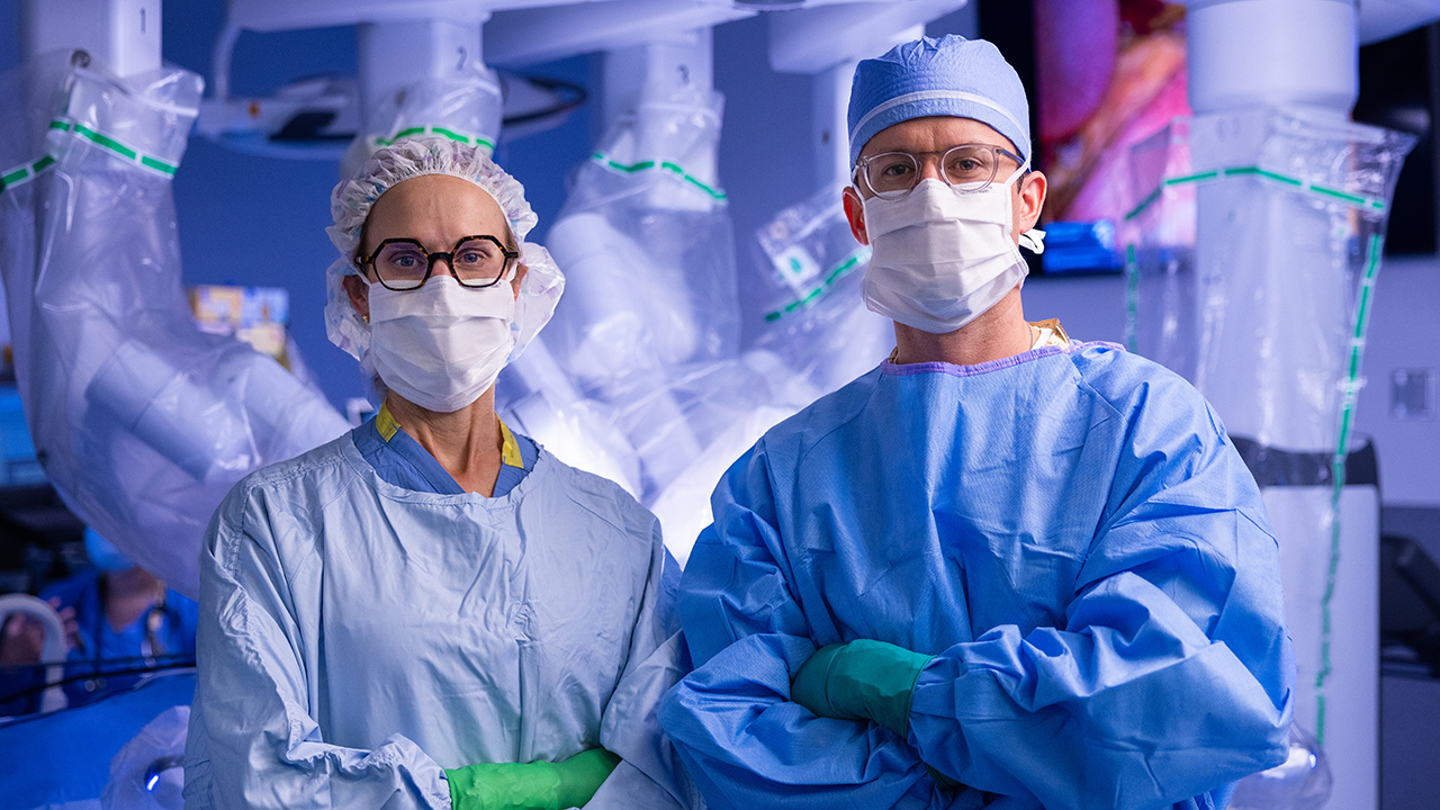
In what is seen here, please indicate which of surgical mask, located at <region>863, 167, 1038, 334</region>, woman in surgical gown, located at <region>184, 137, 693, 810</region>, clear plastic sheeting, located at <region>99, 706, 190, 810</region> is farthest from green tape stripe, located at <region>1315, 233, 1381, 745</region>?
clear plastic sheeting, located at <region>99, 706, 190, 810</region>

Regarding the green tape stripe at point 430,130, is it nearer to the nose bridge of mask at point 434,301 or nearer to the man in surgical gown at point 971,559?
the nose bridge of mask at point 434,301

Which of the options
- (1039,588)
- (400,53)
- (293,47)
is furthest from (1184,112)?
(293,47)

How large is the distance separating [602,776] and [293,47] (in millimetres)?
3727

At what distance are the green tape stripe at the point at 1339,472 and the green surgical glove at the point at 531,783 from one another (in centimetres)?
129

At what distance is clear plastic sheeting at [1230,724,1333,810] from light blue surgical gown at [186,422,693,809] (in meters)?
0.99

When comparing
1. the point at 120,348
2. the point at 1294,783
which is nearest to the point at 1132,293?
the point at 1294,783

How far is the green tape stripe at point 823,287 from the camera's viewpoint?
2.36 meters

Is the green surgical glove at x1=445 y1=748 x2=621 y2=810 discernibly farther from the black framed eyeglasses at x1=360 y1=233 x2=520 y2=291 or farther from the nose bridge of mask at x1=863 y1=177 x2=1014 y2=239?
the nose bridge of mask at x1=863 y1=177 x2=1014 y2=239

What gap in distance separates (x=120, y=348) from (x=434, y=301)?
855 millimetres

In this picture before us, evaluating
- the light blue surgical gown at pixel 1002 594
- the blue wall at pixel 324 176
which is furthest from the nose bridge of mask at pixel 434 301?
the blue wall at pixel 324 176

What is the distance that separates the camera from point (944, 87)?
1.15 meters

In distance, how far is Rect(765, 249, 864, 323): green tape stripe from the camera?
2.36 m

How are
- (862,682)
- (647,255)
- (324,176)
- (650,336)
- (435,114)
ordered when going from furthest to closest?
(324,176) < (647,255) < (650,336) < (435,114) < (862,682)

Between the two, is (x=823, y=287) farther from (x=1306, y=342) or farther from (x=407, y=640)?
(x=407, y=640)
